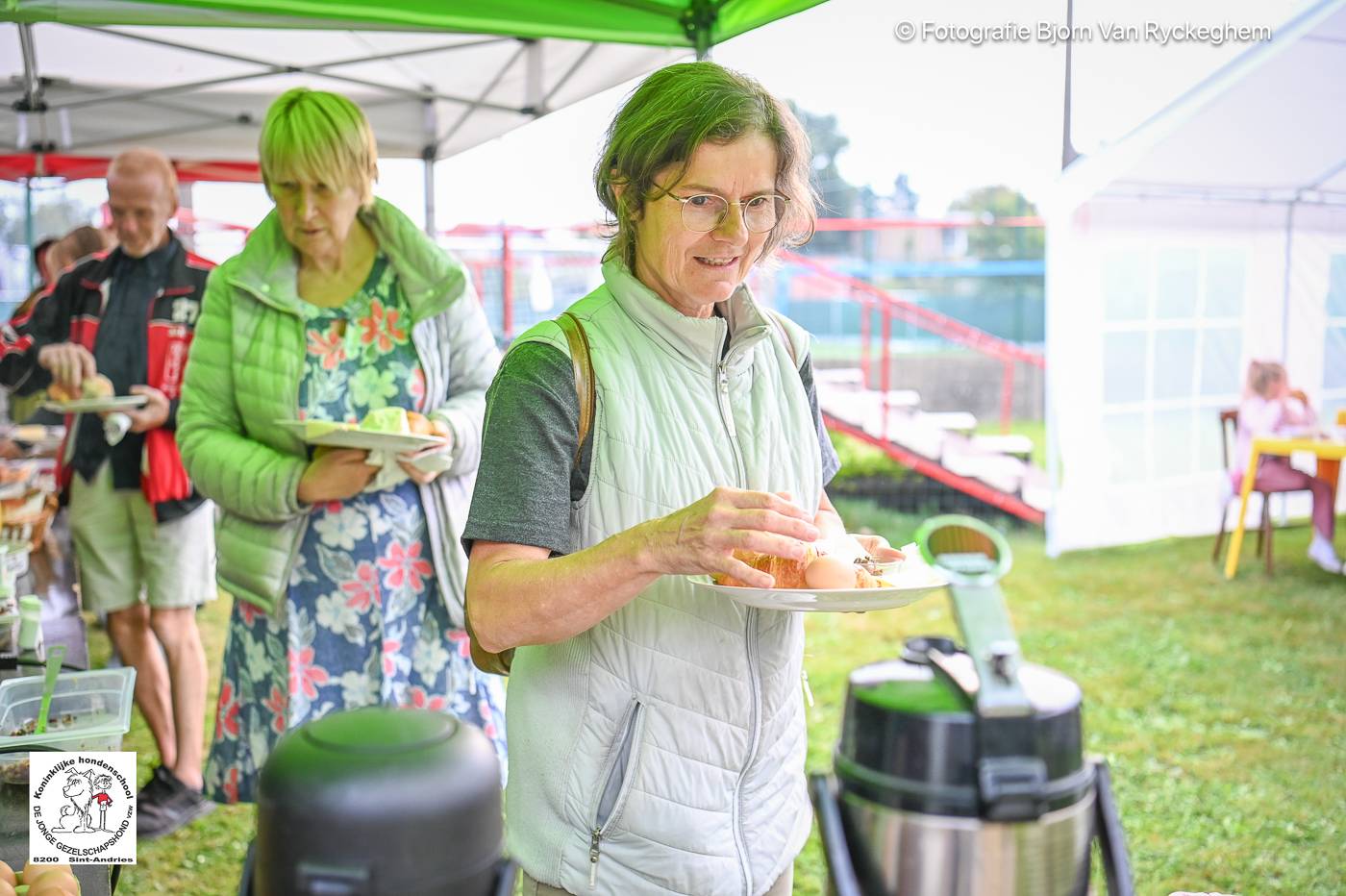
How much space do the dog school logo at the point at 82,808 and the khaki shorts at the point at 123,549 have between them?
2.35 m

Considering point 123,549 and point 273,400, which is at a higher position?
point 273,400

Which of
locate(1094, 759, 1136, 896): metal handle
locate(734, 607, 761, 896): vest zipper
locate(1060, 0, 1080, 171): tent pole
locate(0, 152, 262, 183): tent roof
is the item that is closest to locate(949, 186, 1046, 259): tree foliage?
locate(0, 152, 262, 183): tent roof

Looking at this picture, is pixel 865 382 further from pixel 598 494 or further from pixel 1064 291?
pixel 598 494

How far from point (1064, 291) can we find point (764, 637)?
6.51 metres

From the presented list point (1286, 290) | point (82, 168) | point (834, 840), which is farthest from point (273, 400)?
point (1286, 290)

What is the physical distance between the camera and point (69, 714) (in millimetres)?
1784

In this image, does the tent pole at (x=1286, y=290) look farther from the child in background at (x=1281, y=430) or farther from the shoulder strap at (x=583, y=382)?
the shoulder strap at (x=583, y=382)

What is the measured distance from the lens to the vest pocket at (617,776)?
1332 mm

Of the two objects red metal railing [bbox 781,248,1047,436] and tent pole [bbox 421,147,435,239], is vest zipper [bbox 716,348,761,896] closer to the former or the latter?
tent pole [bbox 421,147,435,239]

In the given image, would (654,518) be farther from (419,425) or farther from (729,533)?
(419,425)

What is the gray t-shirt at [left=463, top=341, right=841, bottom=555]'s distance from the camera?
1277 millimetres

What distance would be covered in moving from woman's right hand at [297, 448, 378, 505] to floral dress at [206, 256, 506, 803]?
0.09 metres

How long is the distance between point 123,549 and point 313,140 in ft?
5.99

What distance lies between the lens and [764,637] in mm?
1413
